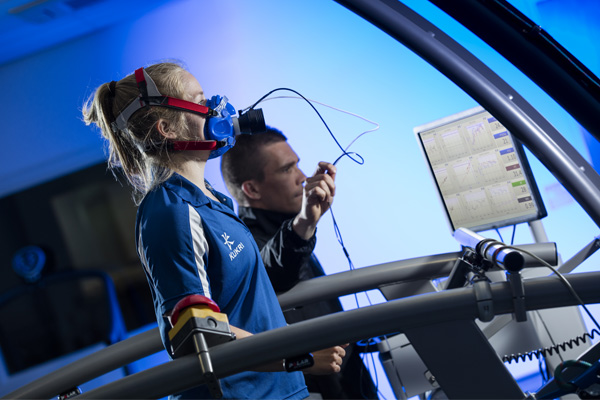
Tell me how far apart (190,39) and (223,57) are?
222 millimetres

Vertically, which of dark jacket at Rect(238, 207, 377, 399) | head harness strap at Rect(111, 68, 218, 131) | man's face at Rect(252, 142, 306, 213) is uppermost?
head harness strap at Rect(111, 68, 218, 131)

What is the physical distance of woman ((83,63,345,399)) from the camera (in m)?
1.11

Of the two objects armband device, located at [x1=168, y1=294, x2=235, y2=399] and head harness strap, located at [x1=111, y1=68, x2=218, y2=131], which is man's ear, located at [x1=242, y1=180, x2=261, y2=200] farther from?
armband device, located at [x1=168, y1=294, x2=235, y2=399]

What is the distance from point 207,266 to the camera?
1.20m

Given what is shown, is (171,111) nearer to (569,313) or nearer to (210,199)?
(210,199)

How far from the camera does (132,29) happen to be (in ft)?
10.7

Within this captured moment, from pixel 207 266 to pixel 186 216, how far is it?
12cm

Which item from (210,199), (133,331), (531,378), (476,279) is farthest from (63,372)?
(531,378)

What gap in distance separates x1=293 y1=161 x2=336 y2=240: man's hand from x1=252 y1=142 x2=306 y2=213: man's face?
694mm

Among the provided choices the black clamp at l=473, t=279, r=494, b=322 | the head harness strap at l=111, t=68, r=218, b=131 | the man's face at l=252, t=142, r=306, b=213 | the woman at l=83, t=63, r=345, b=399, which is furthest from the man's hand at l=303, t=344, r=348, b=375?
the man's face at l=252, t=142, r=306, b=213

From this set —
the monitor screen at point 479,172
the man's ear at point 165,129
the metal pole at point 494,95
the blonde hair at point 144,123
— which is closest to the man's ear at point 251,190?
the monitor screen at point 479,172

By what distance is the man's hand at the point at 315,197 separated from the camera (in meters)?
1.76

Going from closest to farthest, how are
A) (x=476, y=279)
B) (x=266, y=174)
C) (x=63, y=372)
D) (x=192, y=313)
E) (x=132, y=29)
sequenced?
(x=192, y=313)
(x=476, y=279)
(x=63, y=372)
(x=266, y=174)
(x=132, y=29)

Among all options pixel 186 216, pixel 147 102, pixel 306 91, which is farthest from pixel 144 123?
pixel 306 91
